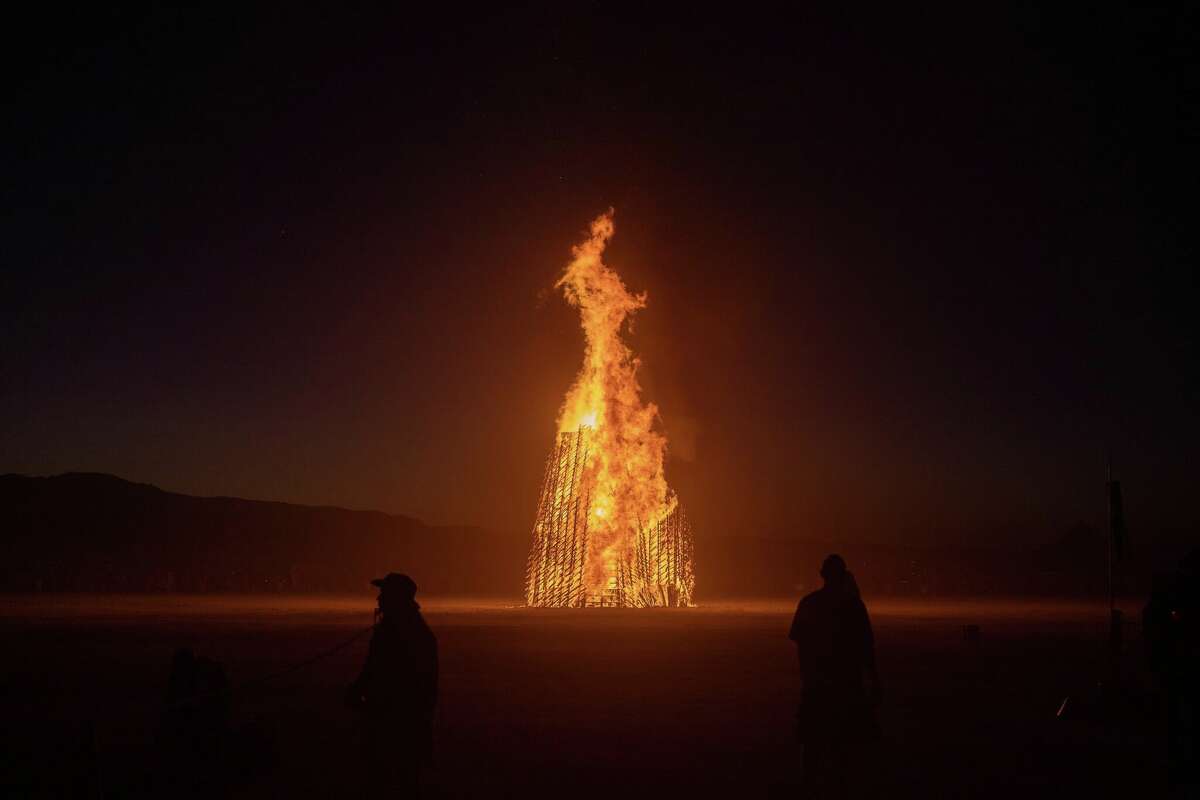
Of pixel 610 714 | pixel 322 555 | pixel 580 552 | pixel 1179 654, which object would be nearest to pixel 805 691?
pixel 1179 654

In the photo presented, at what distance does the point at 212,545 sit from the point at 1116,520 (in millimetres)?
78608

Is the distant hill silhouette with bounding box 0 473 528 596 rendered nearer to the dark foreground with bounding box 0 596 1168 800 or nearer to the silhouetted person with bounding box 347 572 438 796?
the dark foreground with bounding box 0 596 1168 800

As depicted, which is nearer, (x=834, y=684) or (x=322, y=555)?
(x=834, y=684)

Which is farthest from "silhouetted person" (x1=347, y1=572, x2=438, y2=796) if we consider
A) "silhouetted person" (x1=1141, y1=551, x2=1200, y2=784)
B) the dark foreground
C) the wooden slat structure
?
the wooden slat structure

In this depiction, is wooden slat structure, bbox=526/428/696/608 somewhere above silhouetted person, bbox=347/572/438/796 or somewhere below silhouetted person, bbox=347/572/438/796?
above

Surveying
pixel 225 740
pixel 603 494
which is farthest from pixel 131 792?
pixel 603 494

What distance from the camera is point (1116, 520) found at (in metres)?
12.7

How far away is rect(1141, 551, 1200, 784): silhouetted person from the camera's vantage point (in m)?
7.13

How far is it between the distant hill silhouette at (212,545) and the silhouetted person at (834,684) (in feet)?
157

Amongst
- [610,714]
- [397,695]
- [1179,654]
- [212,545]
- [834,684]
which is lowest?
[610,714]

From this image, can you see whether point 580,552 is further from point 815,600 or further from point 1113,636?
point 815,600

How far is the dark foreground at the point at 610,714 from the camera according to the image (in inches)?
310

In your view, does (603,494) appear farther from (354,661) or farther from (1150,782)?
(1150,782)

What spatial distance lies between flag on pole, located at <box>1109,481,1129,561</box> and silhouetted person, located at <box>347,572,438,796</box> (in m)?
9.59
